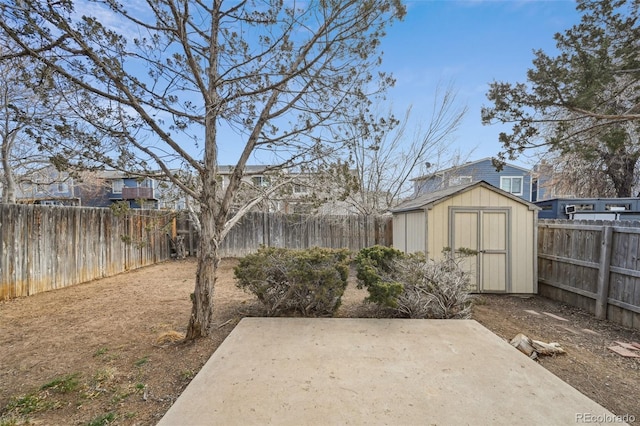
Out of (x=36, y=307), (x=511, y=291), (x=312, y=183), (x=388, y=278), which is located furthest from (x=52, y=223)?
(x=511, y=291)

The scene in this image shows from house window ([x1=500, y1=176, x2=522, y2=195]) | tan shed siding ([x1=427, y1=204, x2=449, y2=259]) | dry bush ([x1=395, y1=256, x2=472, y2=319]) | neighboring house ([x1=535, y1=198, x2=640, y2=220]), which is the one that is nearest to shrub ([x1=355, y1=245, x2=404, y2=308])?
dry bush ([x1=395, y1=256, x2=472, y2=319])

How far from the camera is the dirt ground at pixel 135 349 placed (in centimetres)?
232

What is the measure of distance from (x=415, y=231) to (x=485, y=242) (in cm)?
134

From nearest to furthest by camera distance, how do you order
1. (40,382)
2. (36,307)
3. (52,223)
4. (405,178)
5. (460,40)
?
1. (40,382)
2. (36,307)
3. (52,223)
4. (460,40)
5. (405,178)

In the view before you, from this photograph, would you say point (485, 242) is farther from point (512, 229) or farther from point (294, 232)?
point (294, 232)

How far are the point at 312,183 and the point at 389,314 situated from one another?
6.94 feet

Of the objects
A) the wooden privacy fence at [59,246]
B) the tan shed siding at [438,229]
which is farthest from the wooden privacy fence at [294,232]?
the tan shed siding at [438,229]

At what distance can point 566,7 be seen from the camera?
16.1 feet

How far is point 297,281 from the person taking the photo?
3.96m

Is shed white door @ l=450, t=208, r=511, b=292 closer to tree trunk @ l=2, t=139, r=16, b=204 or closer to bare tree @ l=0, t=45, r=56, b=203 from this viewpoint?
bare tree @ l=0, t=45, r=56, b=203

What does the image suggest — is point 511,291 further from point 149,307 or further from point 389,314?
point 149,307

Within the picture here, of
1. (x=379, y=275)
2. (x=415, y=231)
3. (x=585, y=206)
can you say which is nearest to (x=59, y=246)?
(x=379, y=275)

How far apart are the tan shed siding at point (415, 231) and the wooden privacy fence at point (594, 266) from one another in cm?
240

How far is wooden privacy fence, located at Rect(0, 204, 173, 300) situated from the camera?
16.3 ft
